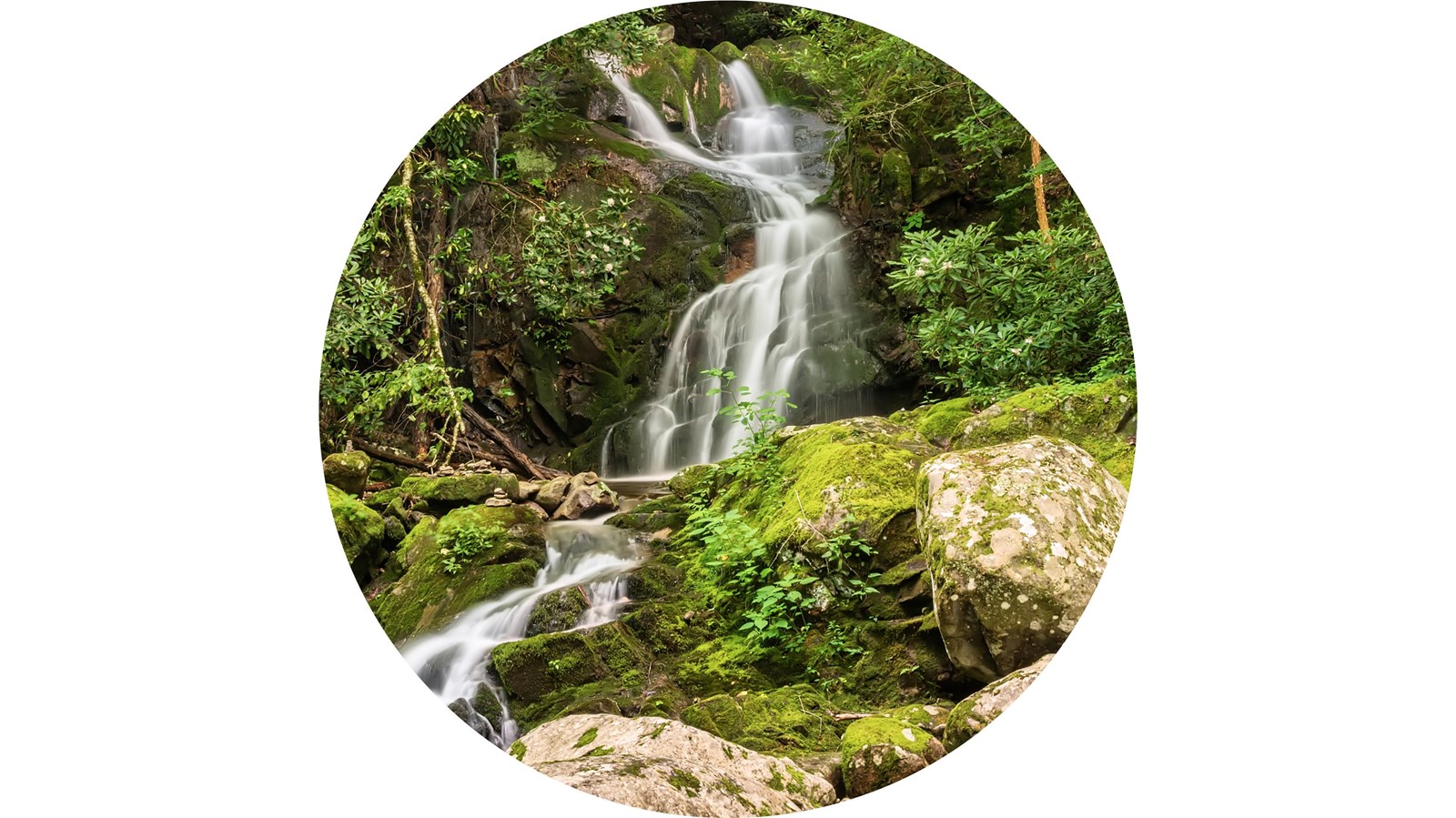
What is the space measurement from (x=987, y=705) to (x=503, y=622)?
1682 millimetres

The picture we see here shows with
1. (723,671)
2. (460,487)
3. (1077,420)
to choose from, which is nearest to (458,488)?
(460,487)

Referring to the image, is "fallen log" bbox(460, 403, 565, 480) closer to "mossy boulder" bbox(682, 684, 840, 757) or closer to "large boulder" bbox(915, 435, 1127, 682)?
"mossy boulder" bbox(682, 684, 840, 757)

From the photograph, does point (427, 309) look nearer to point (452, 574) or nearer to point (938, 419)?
point (452, 574)

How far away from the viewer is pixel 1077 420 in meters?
3.05

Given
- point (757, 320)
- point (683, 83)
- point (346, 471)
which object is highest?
point (683, 83)

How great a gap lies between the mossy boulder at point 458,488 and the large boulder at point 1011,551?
5.54 feet

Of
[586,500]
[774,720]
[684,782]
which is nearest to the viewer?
[684,782]

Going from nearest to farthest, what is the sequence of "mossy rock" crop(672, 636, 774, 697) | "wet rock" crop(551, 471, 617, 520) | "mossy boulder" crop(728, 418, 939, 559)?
1. "mossy rock" crop(672, 636, 774, 697)
2. "mossy boulder" crop(728, 418, 939, 559)
3. "wet rock" crop(551, 471, 617, 520)

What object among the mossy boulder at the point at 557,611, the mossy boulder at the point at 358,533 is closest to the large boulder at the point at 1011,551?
the mossy boulder at the point at 557,611

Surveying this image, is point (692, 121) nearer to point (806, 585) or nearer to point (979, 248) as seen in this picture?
point (979, 248)

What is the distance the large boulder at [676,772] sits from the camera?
8.14 feet

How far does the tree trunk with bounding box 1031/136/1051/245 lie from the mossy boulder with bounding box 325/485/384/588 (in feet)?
9.23

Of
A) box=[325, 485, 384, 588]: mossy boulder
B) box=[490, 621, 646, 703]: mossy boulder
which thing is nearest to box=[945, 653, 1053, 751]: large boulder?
box=[490, 621, 646, 703]: mossy boulder

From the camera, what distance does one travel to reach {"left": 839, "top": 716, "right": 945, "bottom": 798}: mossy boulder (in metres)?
2.54
